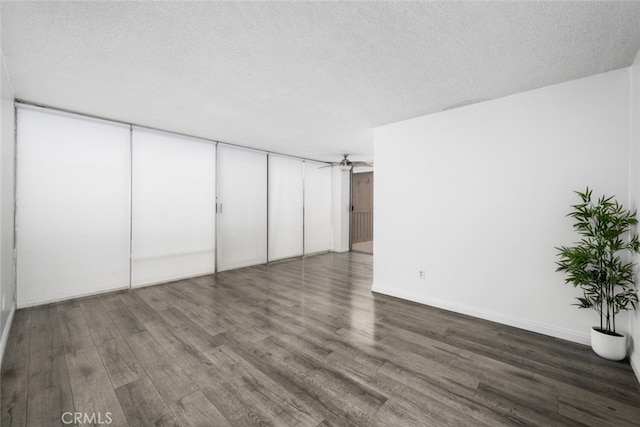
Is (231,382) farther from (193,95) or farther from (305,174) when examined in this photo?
(305,174)

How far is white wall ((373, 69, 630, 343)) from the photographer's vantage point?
2402 millimetres

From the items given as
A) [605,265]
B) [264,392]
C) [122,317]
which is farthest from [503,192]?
[122,317]

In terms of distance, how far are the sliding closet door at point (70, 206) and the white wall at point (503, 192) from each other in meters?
4.07

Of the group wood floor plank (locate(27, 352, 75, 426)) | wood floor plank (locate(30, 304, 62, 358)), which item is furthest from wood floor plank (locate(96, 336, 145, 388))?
wood floor plank (locate(30, 304, 62, 358))

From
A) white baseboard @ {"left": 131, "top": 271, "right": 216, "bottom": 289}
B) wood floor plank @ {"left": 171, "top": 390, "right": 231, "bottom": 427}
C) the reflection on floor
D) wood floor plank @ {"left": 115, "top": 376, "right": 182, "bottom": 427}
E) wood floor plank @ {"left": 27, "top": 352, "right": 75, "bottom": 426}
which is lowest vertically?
wood floor plank @ {"left": 171, "top": 390, "right": 231, "bottom": 427}

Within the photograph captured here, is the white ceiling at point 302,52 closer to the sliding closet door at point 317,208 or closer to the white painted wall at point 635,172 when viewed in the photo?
the white painted wall at point 635,172

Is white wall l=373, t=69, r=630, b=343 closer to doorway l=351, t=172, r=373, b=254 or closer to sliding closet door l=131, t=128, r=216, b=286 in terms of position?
sliding closet door l=131, t=128, r=216, b=286

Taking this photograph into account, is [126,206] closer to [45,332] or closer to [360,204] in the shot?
[45,332]

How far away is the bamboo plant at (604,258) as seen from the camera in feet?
6.94

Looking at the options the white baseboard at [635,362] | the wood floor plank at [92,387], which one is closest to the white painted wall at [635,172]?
the white baseboard at [635,362]

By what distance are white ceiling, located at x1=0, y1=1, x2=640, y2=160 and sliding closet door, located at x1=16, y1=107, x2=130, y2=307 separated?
18.7 inches

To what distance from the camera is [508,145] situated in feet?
9.21

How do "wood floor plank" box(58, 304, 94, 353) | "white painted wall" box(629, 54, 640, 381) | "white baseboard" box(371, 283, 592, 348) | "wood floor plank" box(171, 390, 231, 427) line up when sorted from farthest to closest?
"white baseboard" box(371, 283, 592, 348)
"wood floor plank" box(58, 304, 94, 353)
"white painted wall" box(629, 54, 640, 381)
"wood floor plank" box(171, 390, 231, 427)

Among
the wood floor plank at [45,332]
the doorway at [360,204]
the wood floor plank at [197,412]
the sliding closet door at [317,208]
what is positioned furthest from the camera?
the doorway at [360,204]
